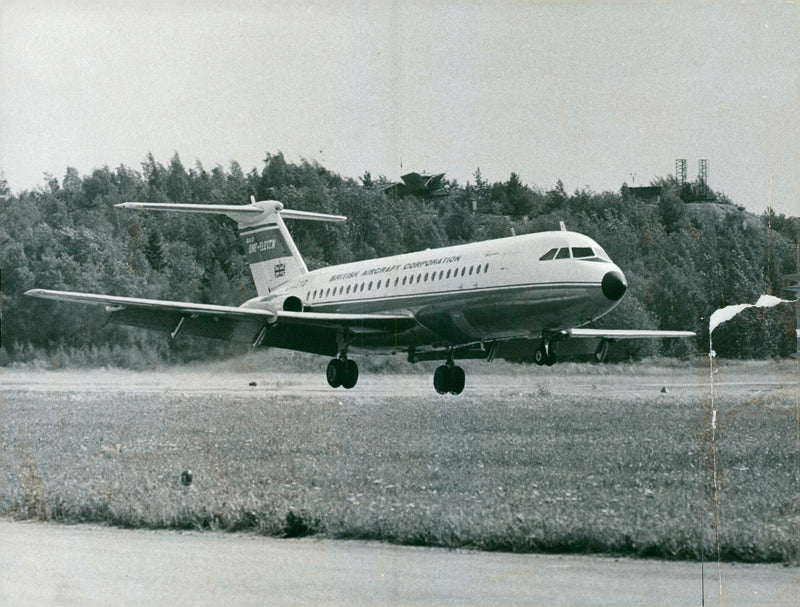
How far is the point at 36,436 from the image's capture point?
18.4m

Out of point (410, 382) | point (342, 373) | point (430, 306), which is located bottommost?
point (410, 382)

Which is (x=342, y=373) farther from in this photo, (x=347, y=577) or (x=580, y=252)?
(x=347, y=577)

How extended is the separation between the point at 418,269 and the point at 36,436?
8.96 m

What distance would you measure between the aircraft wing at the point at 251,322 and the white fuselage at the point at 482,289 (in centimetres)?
36

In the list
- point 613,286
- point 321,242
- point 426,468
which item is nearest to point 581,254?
point 613,286

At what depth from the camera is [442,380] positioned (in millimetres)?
24766

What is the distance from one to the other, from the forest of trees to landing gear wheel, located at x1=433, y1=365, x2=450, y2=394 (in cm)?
418

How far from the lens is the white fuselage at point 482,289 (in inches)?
831

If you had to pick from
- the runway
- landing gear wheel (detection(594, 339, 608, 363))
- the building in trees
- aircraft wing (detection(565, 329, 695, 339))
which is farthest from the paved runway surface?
landing gear wheel (detection(594, 339, 608, 363))

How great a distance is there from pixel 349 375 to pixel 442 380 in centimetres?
219

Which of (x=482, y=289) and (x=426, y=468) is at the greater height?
(x=482, y=289)

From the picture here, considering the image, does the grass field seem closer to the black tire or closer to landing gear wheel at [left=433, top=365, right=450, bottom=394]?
the black tire

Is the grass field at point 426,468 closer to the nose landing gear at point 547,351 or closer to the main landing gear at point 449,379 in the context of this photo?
the nose landing gear at point 547,351

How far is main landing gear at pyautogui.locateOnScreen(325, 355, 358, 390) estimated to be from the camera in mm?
25458
